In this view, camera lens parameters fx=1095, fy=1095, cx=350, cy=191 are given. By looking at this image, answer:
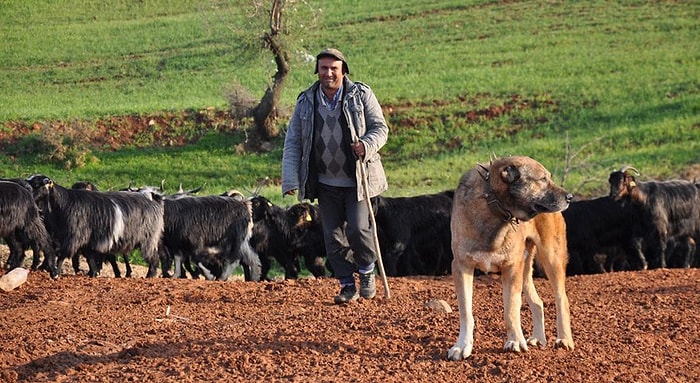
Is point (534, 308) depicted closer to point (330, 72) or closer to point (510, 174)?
point (510, 174)

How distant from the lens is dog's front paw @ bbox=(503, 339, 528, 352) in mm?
8523

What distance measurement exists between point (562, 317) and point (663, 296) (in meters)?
3.14

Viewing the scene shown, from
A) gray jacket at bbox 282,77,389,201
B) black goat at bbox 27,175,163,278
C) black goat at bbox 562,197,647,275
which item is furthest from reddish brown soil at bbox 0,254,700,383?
black goat at bbox 562,197,647,275

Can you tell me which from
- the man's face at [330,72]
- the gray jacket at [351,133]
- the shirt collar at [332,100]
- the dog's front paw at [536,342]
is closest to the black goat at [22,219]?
the gray jacket at [351,133]

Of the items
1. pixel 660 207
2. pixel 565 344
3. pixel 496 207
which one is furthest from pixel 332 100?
pixel 660 207

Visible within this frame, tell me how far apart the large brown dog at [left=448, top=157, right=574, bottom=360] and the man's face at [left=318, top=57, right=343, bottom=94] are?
85.6 inches

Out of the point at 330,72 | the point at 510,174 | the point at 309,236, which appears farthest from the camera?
the point at 309,236

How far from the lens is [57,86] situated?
37.9m

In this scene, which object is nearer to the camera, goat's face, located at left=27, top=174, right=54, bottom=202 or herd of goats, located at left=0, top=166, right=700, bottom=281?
goat's face, located at left=27, top=174, right=54, bottom=202

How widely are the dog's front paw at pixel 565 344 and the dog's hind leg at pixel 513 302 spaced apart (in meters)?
0.36

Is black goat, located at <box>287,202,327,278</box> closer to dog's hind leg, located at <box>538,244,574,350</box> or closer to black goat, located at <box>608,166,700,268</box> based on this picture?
black goat, located at <box>608,166,700,268</box>

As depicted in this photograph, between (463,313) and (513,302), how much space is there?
0.44m

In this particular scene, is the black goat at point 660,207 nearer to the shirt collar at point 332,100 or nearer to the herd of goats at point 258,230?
the herd of goats at point 258,230

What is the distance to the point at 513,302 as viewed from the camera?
27.9ft
